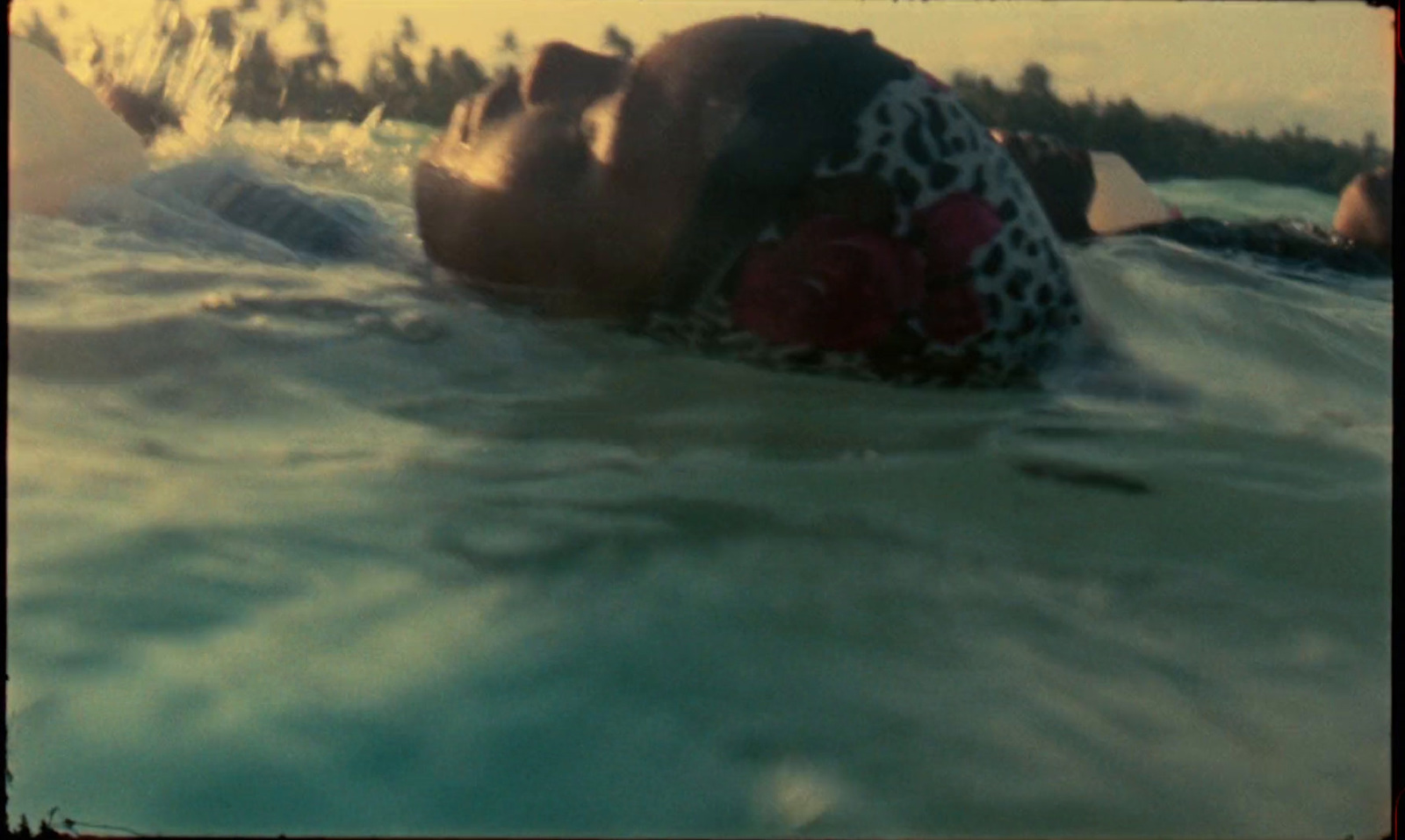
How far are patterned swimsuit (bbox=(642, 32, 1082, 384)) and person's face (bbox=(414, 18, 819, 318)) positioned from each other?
34 millimetres

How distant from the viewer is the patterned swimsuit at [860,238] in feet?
5.50

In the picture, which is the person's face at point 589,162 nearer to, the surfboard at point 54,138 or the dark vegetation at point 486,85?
the dark vegetation at point 486,85

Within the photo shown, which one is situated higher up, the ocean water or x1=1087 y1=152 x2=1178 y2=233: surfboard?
x1=1087 y1=152 x2=1178 y2=233: surfboard

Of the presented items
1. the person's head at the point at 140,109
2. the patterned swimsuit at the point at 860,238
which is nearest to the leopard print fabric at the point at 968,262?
the patterned swimsuit at the point at 860,238

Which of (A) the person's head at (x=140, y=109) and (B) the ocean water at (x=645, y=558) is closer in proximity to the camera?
(B) the ocean water at (x=645, y=558)

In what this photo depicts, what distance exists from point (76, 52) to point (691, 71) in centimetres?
75

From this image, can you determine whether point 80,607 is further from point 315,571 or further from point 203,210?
point 203,210

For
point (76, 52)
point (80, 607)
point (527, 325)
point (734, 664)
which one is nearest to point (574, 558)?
point (734, 664)

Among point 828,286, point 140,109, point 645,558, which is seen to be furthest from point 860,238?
point 140,109

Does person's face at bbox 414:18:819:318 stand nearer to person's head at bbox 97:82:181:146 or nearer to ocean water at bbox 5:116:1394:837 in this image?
ocean water at bbox 5:116:1394:837

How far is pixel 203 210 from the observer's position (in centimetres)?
186

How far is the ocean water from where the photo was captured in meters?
1.32

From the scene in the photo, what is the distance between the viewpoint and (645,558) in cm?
147

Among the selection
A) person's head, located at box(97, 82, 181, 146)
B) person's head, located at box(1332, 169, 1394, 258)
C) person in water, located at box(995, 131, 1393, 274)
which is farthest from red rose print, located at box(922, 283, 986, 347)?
person's head, located at box(97, 82, 181, 146)
